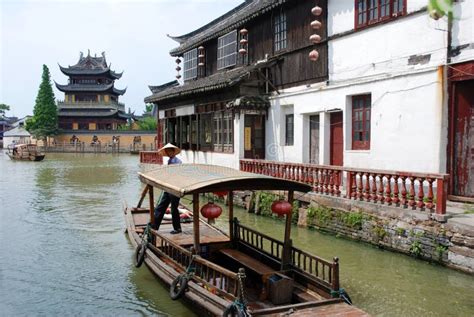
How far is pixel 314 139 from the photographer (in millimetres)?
14641

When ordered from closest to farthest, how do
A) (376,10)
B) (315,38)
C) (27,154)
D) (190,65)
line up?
(376,10), (315,38), (190,65), (27,154)

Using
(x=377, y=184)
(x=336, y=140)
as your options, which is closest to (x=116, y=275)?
(x=377, y=184)

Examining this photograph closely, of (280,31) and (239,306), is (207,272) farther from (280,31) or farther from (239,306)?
(280,31)

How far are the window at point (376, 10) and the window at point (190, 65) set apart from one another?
452 inches

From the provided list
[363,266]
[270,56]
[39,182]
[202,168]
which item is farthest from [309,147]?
[39,182]

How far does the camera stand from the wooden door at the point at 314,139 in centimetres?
1452

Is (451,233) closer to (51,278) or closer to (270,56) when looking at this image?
(51,278)

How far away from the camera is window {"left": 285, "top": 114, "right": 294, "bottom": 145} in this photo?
51.2 ft

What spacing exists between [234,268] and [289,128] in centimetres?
905

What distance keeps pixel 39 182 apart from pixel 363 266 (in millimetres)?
19437

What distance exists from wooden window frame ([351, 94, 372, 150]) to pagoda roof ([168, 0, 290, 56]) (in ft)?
15.1

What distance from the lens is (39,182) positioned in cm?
2330

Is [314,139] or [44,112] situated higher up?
[44,112]

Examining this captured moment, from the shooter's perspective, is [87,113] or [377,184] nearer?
[377,184]
